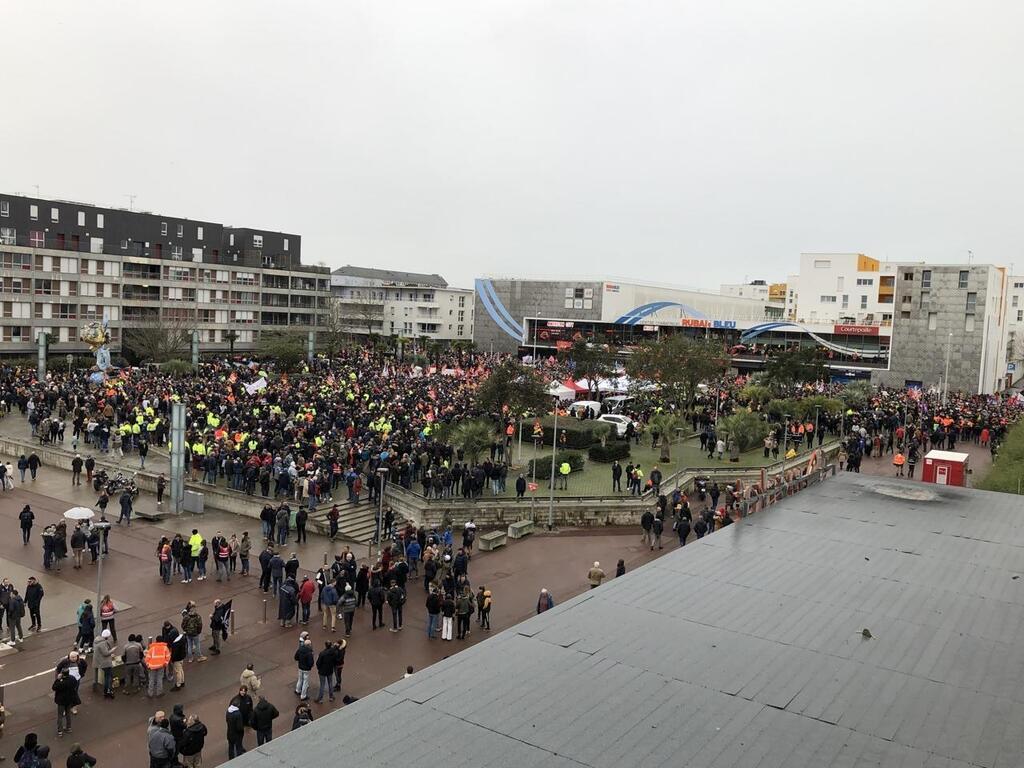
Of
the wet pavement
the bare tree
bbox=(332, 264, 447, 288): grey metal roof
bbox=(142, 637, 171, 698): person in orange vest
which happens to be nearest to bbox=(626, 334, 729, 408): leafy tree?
the wet pavement

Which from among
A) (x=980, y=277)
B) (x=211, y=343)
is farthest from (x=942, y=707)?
(x=211, y=343)

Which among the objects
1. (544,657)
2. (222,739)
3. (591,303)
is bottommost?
(222,739)

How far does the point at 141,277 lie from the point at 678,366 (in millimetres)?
49404

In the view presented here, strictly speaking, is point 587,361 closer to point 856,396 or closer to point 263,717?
point 856,396

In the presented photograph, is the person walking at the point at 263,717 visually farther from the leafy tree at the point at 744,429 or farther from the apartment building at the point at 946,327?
the apartment building at the point at 946,327

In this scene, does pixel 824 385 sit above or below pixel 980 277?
below

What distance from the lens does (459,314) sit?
331 ft

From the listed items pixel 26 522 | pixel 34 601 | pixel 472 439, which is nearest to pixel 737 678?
pixel 34 601

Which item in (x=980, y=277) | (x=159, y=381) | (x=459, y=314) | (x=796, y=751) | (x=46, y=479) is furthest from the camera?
(x=459, y=314)

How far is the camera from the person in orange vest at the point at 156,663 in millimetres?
13312

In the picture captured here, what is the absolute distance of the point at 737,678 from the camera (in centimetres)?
974

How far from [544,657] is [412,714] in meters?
2.19

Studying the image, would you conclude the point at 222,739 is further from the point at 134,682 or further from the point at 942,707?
the point at 942,707

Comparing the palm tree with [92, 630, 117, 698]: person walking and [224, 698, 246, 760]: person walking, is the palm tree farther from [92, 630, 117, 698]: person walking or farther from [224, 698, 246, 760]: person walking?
[224, 698, 246, 760]: person walking
